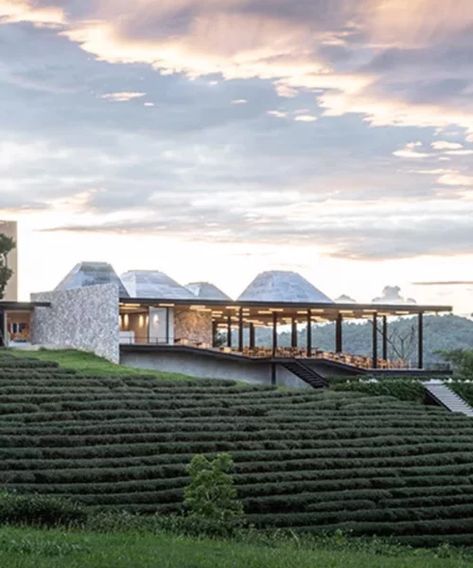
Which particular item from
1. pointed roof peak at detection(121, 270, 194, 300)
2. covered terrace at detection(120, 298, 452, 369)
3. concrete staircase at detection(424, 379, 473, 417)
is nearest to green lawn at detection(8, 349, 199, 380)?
covered terrace at detection(120, 298, 452, 369)

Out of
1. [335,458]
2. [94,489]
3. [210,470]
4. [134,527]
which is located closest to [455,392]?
[335,458]

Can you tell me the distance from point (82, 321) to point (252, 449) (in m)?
22.2

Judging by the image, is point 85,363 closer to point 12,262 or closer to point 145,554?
point 12,262

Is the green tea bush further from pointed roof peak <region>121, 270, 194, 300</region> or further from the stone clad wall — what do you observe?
the stone clad wall

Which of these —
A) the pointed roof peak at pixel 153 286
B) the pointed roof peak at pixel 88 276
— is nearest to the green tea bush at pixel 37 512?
the pointed roof peak at pixel 153 286

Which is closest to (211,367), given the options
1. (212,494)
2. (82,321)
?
(82,321)

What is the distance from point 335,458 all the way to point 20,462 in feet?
27.6

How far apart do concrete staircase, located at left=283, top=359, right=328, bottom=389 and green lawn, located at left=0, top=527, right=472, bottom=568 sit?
33557 mm

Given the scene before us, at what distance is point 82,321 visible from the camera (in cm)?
4831

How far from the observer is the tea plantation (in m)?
22.6

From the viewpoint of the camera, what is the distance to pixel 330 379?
149 ft

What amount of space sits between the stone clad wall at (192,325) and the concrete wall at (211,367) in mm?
2828

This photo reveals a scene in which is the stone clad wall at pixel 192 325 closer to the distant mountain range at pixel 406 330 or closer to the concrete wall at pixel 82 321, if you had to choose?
the concrete wall at pixel 82 321

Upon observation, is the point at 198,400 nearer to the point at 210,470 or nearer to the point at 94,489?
the point at 94,489
